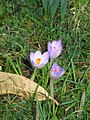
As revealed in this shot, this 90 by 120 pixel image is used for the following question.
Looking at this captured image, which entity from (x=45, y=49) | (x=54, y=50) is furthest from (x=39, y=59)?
(x=45, y=49)

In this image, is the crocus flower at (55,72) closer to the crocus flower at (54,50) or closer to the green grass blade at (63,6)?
the crocus flower at (54,50)

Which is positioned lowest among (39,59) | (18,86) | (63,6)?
(18,86)

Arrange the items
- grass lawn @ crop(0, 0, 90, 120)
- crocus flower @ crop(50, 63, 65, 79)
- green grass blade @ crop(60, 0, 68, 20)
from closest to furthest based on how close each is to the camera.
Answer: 1. crocus flower @ crop(50, 63, 65, 79)
2. grass lawn @ crop(0, 0, 90, 120)
3. green grass blade @ crop(60, 0, 68, 20)

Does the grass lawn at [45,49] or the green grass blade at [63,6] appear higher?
the green grass blade at [63,6]

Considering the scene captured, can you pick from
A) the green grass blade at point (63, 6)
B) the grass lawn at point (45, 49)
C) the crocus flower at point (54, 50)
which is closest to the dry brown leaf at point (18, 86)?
the grass lawn at point (45, 49)

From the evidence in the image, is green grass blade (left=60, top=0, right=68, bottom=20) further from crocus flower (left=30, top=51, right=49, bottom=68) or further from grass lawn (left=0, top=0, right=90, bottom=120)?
crocus flower (left=30, top=51, right=49, bottom=68)

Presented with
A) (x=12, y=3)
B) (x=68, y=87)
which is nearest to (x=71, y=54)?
(x=68, y=87)

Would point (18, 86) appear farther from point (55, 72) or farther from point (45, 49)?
point (45, 49)

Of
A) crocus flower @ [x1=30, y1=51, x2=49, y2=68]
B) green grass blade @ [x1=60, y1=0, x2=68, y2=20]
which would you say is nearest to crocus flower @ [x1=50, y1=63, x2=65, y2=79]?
crocus flower @ [x1=30, y1=51, x2=49, y2=68]
